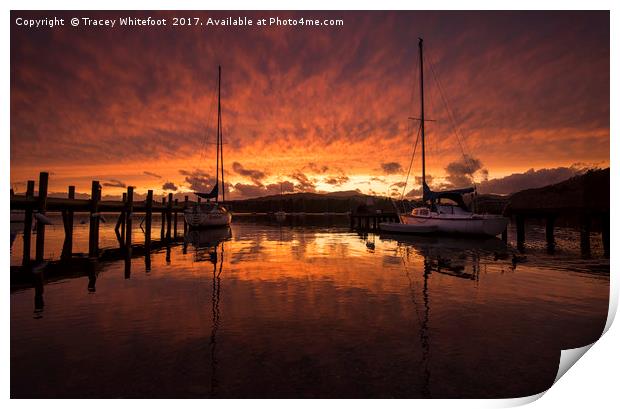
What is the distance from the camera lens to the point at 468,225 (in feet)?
89.2

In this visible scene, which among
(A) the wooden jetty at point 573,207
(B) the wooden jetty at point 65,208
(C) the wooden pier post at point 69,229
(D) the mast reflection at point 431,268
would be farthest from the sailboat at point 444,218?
(C) the wooden pier post at point 69,229

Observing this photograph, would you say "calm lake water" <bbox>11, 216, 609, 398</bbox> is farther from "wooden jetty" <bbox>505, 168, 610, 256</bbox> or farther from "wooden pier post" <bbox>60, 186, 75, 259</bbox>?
"wooden jetty" <bbox>505, 168, 610, 256</bbox>

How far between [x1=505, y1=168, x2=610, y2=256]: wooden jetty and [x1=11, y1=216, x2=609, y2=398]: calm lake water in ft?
39.6

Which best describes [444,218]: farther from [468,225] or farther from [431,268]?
[431,268]

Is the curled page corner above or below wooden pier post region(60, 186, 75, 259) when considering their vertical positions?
below

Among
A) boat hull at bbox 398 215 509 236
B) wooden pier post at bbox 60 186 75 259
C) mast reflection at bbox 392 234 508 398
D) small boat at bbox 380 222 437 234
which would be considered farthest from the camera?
small boat at bbox 380 222 437 234

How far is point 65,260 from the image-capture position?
1755 cm

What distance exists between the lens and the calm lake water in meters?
5.19

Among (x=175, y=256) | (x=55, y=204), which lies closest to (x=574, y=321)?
(x=175, y=256)

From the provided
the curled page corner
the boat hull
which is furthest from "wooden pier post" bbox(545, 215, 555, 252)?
the curled page corner

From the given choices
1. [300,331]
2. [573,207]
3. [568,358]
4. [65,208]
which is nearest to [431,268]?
[568,358]

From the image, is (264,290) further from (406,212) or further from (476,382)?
(406,212)

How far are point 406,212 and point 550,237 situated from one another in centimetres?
1179
